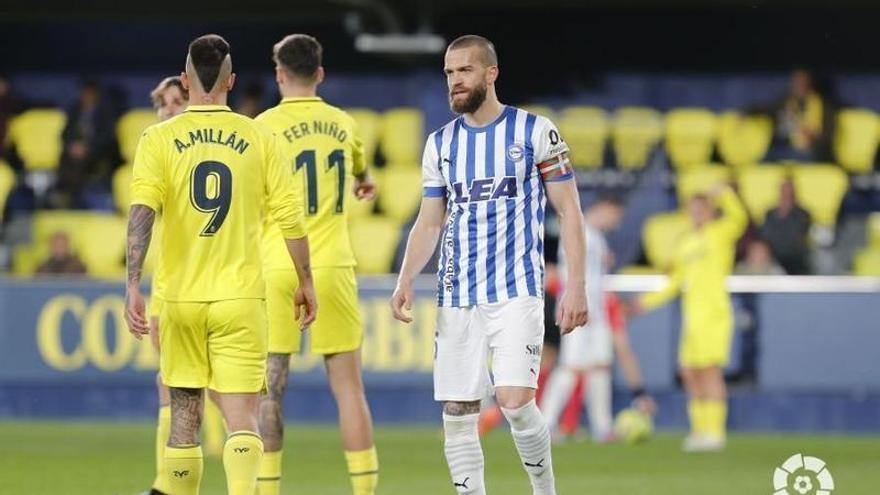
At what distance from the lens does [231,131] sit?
7.43 m

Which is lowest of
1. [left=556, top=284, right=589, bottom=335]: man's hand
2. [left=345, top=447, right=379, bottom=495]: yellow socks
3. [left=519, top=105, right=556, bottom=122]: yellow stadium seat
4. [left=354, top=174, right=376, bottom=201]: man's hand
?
[left=345, top=447, right=379, bottom=495]: yellow socks

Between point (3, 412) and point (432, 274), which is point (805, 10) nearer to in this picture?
point (432, 274)

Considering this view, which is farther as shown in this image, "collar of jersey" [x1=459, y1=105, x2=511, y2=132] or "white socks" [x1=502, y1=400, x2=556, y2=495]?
"collar of jersey" [x1=459, y1=105, x2=511, y2=132]

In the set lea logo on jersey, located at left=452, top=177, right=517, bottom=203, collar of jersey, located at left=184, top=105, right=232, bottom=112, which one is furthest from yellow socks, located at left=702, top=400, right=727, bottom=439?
collar of jersey, located at left=184, top=105, right=232, bottom=112

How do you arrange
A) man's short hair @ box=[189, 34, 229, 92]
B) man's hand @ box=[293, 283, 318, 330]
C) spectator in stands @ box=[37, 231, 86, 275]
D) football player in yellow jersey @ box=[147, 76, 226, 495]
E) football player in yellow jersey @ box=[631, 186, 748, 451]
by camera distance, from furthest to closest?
spectator in stands @ box=[37, 231, 86, 275]
football player in yellow jersey @ box=[631, 186, 748, 451]
football player in yellow jersey @ box=[147, 76, 226, 495]
man's hand @ box=[293, 283, 318, 330]
man's short hair @ box=[189, 34, 229, 92]

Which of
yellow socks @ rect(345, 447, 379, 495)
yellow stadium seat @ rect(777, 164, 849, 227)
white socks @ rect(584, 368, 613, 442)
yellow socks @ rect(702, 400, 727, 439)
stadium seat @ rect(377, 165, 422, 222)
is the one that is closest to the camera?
yellow socks @ rect(345, 447, 379, 495)

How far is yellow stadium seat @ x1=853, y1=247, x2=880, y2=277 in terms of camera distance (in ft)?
62.5

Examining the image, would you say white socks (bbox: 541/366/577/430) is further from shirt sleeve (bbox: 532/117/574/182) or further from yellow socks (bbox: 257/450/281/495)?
shirt sleeve (bbox: 532/117/574/182)

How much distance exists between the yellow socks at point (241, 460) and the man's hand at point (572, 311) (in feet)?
4.35

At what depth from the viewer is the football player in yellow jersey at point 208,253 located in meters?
7.39

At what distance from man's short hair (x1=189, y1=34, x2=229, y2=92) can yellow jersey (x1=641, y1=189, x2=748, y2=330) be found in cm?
888

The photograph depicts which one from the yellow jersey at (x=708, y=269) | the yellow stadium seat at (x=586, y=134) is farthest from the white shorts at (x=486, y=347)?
the yellow stadium seat at (x=586, y=134)

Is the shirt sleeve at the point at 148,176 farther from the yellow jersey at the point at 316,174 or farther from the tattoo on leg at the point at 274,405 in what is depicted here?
the tattoo on leg at the point at 274,405

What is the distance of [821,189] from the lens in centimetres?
2042
